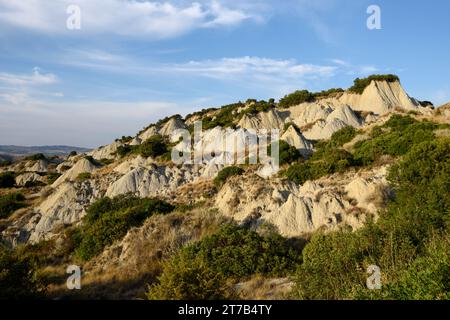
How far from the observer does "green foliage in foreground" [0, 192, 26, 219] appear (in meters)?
31.1

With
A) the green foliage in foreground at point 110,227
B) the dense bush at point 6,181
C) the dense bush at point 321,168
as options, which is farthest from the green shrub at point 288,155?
the dense bush at point 6,181

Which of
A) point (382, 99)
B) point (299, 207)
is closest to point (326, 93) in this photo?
point (382, 99)

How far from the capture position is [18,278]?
405 inches

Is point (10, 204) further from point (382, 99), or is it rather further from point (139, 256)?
point (382, 99)

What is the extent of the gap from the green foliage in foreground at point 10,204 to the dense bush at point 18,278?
22.8 m

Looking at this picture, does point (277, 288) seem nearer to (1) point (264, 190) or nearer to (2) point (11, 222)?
(1) point (264, 190)

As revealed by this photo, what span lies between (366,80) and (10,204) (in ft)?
169

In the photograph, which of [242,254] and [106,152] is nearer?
[242,254]

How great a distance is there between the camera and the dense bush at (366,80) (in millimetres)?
61562

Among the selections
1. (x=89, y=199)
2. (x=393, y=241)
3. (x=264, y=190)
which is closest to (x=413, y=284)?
(x=393, y=241)

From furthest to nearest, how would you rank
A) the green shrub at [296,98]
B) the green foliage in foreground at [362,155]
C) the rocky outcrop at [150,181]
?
the green shrub at [296,98] < the rocky outcrop at [150,181] < the green foliage in foreground at [362,155]

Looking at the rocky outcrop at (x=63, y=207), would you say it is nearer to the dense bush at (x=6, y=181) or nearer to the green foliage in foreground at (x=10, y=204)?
the green foliage in foreground at (x=10, y=204)
